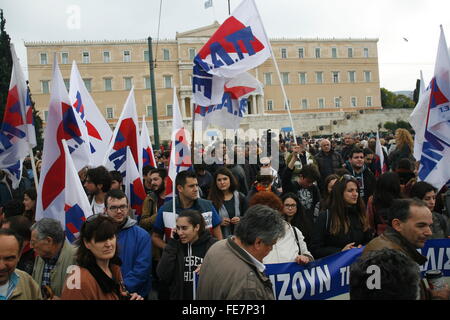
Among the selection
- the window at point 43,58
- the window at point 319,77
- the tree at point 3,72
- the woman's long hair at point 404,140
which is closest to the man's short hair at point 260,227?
the woman's long hair at point 404,140

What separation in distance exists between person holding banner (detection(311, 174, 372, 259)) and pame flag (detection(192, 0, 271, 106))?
2459mm

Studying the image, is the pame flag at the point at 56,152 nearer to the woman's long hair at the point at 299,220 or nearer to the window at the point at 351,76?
the woman's long hair at the point at 299,220

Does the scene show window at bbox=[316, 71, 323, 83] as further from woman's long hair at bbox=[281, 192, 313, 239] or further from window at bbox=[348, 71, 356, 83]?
woman's long hair at bbox=[281, 192, 313, 239]

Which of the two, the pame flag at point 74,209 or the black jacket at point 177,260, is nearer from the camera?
the black jacket at point 177,260

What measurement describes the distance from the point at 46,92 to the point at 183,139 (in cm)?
5562

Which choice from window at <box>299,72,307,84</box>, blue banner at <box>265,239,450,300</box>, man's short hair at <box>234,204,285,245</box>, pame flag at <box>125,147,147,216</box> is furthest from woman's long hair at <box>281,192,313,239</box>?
window at <box>299,72,307,84</box>

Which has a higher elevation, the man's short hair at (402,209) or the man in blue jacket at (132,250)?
the man's short hair at (402,209)

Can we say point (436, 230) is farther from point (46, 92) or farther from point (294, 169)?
point (46, 92)

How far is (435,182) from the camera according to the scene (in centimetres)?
472

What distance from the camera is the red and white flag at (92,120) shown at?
686 centimetres

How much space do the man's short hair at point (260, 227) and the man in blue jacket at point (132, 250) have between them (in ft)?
4.25

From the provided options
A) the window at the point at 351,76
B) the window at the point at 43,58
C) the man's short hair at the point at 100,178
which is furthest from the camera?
the window at the point at 351,76

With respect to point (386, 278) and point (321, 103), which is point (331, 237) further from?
point (321, 103)
